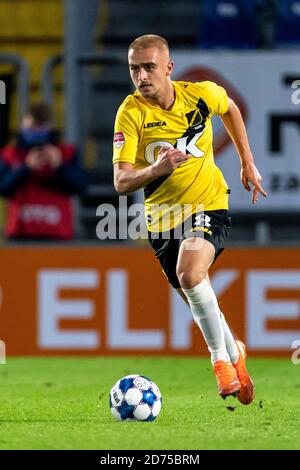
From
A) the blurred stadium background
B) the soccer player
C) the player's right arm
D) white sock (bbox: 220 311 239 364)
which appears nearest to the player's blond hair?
the soccer player

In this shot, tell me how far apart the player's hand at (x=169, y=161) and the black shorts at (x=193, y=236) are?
0.57 metres

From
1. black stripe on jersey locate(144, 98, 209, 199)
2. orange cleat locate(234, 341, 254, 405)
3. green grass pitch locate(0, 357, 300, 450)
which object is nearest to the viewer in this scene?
green grass pitch locate(0, 357, 300, 450)

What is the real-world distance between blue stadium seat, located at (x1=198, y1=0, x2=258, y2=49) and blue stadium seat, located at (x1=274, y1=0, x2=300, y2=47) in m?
0.22

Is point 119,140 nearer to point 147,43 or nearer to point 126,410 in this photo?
point 147,43

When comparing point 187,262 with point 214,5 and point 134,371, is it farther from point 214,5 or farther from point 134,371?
point 214,5

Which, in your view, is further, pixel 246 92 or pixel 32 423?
pixel 246 92

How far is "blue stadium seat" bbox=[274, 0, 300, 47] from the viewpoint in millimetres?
11148

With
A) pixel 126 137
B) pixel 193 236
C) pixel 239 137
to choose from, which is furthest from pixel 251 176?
pixel 126 137

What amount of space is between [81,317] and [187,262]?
408 cm

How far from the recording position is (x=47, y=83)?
35.6 ft

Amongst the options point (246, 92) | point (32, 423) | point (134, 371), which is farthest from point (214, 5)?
point (32, 423)

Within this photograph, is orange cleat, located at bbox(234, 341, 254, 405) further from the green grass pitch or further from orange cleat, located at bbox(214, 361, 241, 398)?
orange cleat, located at bbox(214, 361, 241, 398)

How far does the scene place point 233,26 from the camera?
1110cm

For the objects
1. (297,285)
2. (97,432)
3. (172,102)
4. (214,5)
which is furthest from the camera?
(214,5)
